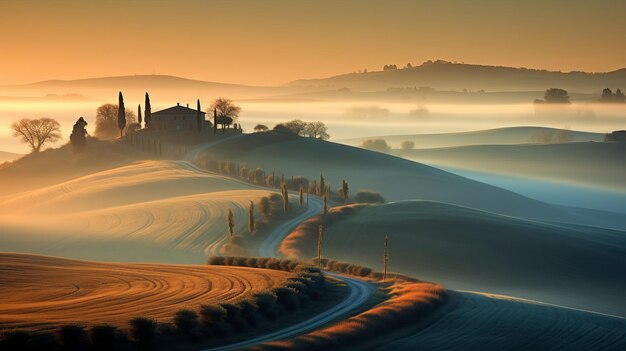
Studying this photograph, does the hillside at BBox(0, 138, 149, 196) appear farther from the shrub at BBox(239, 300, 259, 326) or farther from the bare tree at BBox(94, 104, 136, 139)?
the shrub at BBox(239, 300, 259, 326)

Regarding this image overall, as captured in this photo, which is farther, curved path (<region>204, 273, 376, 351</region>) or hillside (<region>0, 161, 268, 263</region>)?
hillside (<region>0, 161, 268, 263</region>)

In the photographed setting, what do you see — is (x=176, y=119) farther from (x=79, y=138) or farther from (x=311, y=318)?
(x=311, y=318)

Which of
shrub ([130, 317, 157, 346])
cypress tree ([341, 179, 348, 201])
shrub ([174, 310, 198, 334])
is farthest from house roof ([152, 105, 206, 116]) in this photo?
shrub ([130, 317, 157, 346])

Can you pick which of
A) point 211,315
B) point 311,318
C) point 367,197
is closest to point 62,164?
point 367,197

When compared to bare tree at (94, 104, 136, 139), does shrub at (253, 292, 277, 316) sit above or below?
below

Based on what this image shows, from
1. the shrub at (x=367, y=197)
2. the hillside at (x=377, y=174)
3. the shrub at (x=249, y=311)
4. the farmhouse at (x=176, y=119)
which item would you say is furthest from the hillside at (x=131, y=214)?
the shrub at (x=249, y=311)
